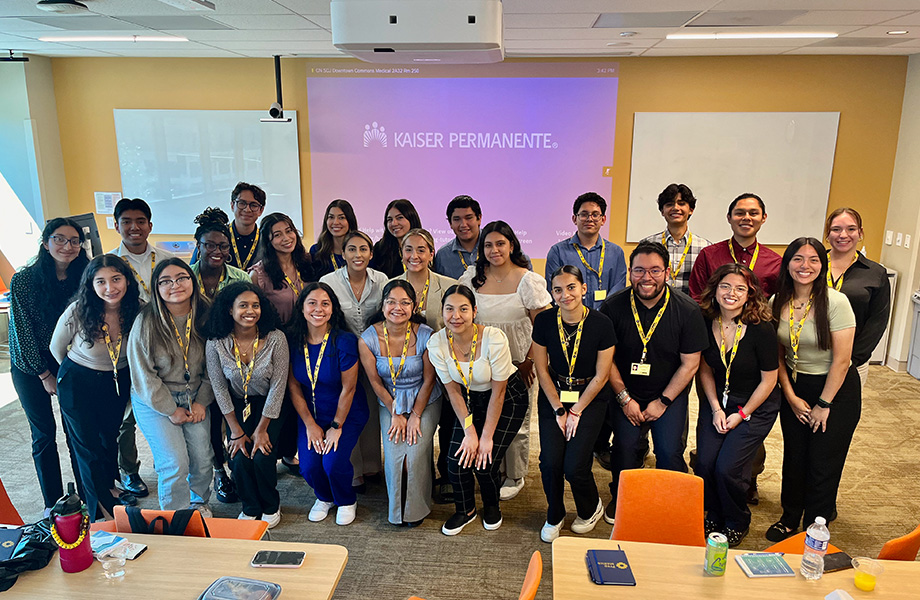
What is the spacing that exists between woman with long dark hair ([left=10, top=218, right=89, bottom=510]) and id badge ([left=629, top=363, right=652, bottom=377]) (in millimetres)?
3173

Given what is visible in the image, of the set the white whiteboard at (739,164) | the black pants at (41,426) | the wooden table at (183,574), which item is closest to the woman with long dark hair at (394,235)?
the black pants at (41,426)

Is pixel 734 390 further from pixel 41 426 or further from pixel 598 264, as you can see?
pixel 41 426

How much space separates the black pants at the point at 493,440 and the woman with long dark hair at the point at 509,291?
0.20 meters

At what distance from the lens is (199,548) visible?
7.47 feet

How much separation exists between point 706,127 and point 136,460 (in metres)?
5.96

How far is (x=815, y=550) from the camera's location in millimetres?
2070

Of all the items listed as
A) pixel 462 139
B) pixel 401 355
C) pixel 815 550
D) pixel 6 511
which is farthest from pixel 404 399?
pixel 462 139

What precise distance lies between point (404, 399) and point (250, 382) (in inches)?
34.9

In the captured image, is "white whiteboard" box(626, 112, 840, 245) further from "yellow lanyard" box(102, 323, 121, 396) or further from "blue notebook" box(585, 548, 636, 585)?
"yellow lanyard" box(102, 323, 121, 396)

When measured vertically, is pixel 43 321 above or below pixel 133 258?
below

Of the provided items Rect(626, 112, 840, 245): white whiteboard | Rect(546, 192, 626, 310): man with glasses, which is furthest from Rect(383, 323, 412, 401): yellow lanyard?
Rect(626, 112, 840, 245): white whiteboard

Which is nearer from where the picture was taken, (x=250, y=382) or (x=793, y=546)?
(x=793, y=546)

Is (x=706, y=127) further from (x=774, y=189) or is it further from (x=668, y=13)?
(x=668, y=13)

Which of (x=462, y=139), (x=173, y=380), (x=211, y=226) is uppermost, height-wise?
(x=462, y=139)
